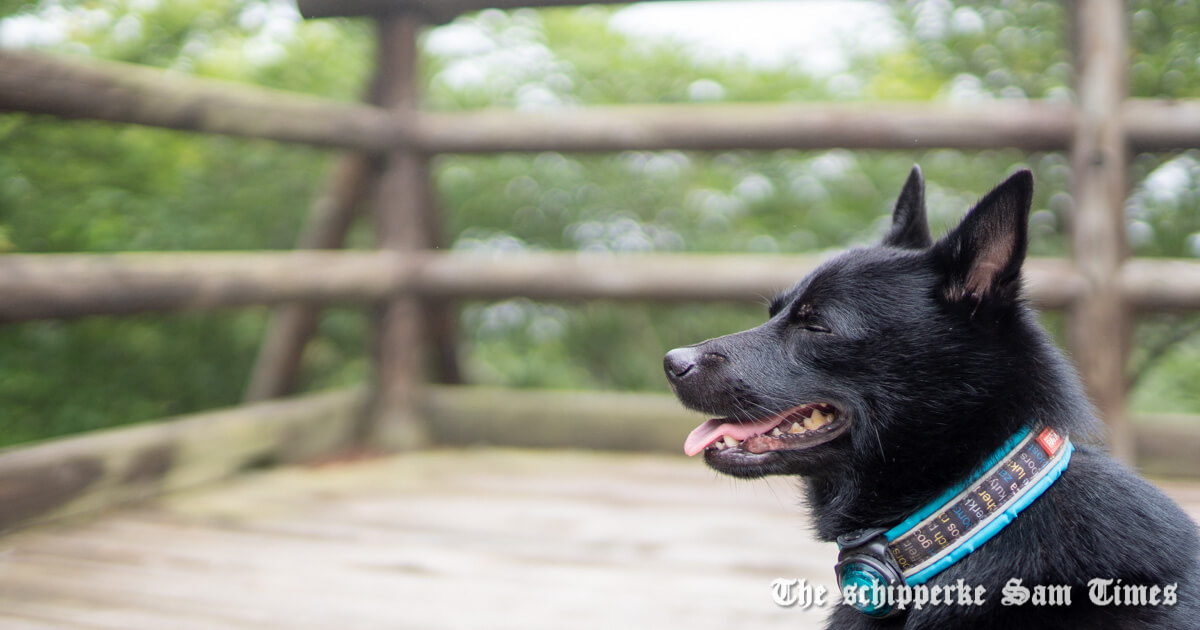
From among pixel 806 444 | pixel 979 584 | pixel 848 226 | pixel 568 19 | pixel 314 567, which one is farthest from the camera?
pixel 568 19

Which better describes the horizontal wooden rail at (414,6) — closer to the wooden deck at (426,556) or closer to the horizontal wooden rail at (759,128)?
the horizontal wooden rail at (759,128)

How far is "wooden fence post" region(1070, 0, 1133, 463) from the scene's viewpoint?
2.98m

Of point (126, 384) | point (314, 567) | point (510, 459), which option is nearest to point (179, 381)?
point (126, 384)

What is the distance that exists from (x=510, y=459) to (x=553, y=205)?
1.21 m

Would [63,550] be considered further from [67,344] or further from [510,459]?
[510,459]

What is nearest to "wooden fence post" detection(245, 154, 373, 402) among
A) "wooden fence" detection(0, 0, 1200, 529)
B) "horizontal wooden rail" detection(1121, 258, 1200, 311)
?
"wooden fence" detection(0, 0, 1200, 529)

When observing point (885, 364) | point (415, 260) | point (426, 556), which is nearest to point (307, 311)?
point (415, 260)

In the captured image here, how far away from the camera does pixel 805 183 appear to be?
3996 mm

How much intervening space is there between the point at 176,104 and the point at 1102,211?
2.87 metres

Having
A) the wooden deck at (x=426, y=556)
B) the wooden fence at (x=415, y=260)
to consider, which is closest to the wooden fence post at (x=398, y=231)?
the wooden fence at (x=415, y=260)

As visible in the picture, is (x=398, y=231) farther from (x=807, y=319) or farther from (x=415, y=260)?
(x=807, y=319)

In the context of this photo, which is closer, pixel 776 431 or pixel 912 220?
pixel 776 431

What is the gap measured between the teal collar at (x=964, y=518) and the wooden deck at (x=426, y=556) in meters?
0.58

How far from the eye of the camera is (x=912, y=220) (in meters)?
1.82
